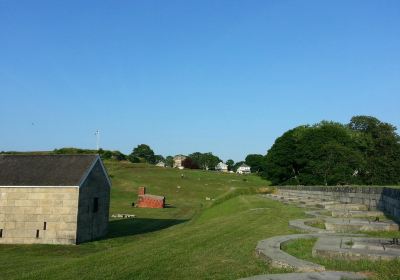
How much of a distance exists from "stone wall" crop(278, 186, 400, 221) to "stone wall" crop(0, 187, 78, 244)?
1565 cm

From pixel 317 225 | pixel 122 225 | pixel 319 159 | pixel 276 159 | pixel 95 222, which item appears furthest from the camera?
pixel 276 159

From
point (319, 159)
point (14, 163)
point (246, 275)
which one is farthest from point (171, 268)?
point (319, 159)

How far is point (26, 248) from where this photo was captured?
76.3ft

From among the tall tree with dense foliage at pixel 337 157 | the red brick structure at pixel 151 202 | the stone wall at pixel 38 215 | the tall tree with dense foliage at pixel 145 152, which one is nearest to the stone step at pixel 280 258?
the stone wall at pixel 38 215

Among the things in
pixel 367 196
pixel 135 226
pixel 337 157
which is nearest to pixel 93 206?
pixel 135 226

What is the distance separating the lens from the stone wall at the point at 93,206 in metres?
25.4

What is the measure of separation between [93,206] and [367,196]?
16886mm

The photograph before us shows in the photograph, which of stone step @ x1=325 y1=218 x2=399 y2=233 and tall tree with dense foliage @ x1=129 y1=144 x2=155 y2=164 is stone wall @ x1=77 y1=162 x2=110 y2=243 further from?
tall tree with dense foliage @ x1=129 y1=144 x2=155 y2=164

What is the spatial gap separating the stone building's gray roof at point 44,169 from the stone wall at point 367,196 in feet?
50.7

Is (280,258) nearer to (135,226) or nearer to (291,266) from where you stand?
(291,266)

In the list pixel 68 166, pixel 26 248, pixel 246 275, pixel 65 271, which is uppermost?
pixel 68 166

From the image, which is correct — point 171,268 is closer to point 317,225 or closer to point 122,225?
point 317,225

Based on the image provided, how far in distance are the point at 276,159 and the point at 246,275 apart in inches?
2562

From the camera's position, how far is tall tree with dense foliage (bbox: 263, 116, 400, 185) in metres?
58.7
